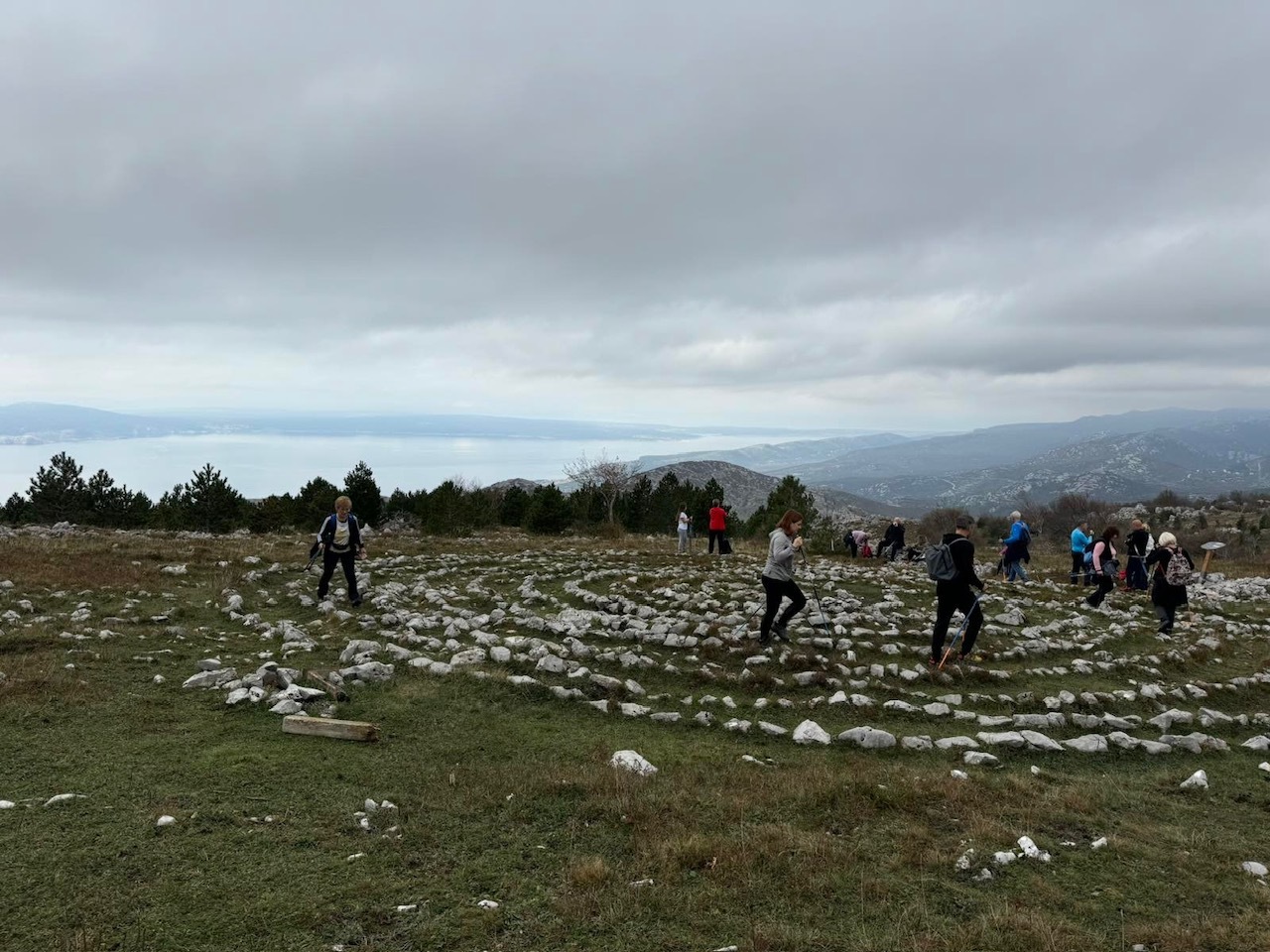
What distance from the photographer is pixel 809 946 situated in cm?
474

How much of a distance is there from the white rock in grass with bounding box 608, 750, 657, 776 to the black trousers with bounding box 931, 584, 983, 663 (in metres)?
7.14

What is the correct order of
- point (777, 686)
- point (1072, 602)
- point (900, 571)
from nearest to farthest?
point (777, 686) < point (1072, 602) < point (900, 571)

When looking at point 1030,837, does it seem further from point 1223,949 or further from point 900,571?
point 900,571

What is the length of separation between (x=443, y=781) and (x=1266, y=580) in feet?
109

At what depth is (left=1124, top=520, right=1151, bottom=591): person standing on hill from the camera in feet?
76.6

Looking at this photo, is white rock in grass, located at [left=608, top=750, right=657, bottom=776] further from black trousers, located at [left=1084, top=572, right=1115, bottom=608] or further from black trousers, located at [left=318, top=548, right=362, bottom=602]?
black trousers, located at [left=1084, top=572, right=1115, bottom=608]

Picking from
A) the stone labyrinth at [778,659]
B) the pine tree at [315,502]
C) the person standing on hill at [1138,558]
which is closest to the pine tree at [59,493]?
the pine tree at [315,502]

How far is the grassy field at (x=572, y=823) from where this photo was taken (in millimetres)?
4918

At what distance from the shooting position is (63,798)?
6426 mm

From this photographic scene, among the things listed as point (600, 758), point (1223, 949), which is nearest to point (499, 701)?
point (600, 758)

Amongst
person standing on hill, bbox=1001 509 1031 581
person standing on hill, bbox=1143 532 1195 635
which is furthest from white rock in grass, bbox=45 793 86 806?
person standing on hill, bbox=1001 509 1031 581

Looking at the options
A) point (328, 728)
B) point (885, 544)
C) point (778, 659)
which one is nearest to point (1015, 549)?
point (885, 544)

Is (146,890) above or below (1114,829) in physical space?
above

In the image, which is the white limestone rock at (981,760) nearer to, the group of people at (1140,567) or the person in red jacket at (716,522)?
the group of people at (1140,567)
